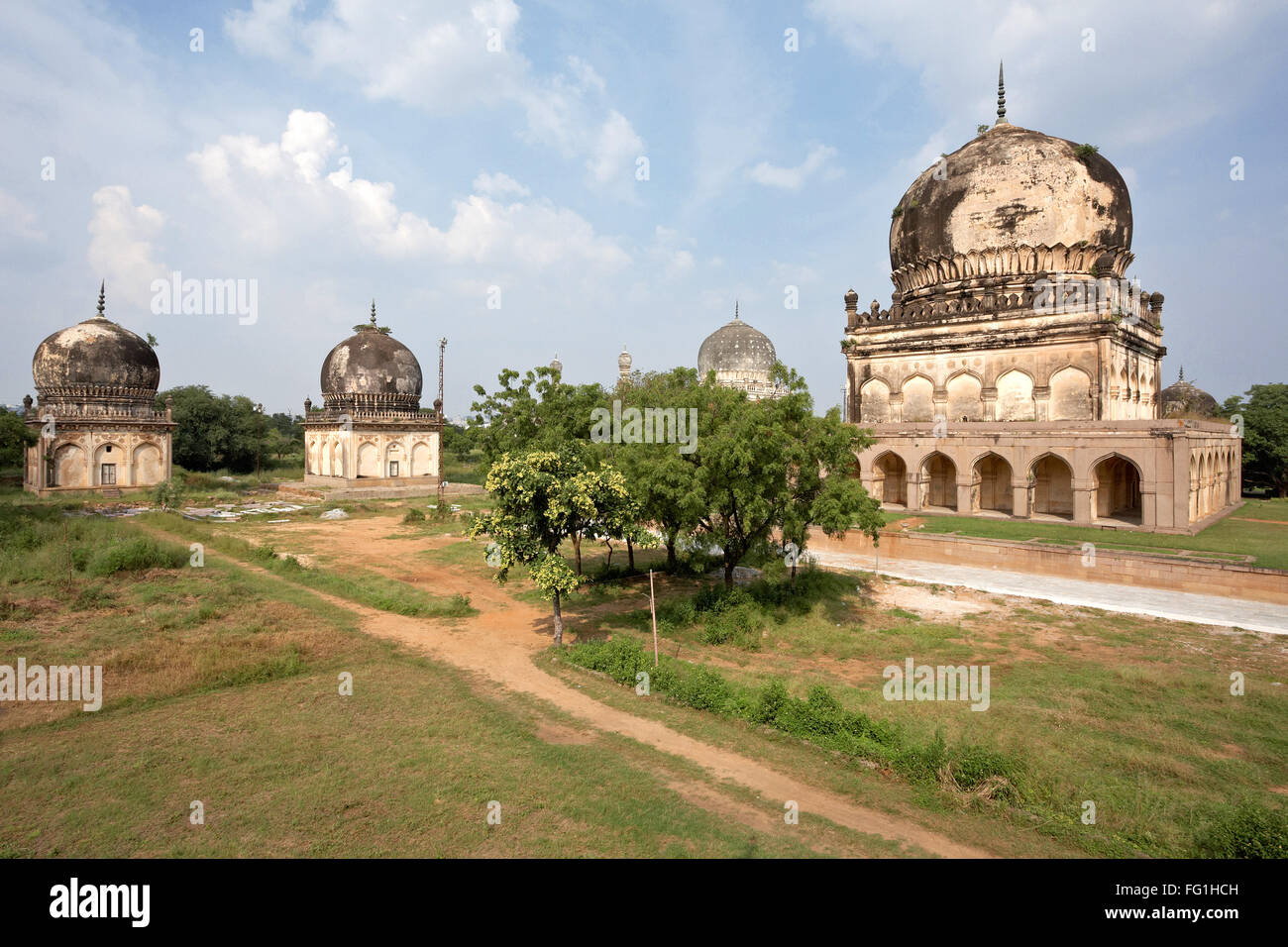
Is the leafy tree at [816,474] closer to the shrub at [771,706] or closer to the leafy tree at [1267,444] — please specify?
the shrub at [771,706]

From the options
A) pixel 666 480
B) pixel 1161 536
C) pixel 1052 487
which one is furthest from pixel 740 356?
pixel 666 480

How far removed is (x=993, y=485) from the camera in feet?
94.6

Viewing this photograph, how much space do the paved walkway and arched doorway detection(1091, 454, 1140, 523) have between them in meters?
8.19

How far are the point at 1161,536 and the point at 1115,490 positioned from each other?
25.6ft

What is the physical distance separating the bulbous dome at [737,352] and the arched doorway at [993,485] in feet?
82.6

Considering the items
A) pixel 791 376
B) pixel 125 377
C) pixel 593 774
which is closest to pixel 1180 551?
pixel 791 376

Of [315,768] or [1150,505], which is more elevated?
[1150,505]

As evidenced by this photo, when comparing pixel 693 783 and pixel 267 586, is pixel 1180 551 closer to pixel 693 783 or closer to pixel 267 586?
pixel 693 783

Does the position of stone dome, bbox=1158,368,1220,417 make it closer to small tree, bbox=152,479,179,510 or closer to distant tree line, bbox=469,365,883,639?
distant tree line, bbox=469,365,883,639

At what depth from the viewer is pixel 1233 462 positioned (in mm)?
32125

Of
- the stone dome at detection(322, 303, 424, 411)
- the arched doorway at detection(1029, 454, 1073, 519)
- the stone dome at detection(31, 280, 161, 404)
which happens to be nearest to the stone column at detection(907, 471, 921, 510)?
the arched doorway at detection(1029, 454, 1073, 519)

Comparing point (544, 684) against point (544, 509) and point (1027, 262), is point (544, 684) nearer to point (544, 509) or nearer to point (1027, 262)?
point (544, 509)
